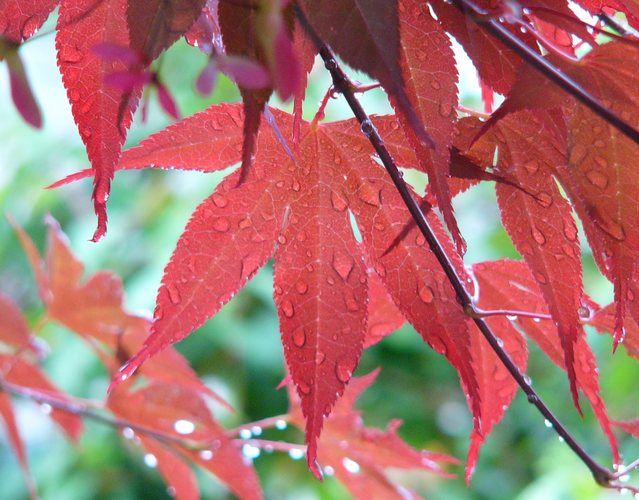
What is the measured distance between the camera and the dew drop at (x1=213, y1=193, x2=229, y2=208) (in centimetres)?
38

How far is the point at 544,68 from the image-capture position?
0.91 feet


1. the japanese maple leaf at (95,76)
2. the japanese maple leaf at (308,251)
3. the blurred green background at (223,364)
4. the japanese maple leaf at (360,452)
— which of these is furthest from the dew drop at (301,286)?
the blurred green background at (223,364)

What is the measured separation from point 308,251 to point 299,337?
0.05 meters

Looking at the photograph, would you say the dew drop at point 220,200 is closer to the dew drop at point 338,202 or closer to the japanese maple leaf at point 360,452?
the dew drop at point 338,202

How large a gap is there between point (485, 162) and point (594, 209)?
68 mm

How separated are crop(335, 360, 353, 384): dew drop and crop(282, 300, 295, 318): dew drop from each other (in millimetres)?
35

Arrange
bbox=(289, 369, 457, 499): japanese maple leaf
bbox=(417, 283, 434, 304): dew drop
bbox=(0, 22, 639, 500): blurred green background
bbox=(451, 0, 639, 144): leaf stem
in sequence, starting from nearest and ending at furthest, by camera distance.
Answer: bbox=(451, 0, 639, 144): leaf stem, bbox=(417, 283, 434, 304): dew drop, bbox=(289, 369, 457, 499): japanese maple leaf, bbox=(0, 22, 639, 500): blurred green background

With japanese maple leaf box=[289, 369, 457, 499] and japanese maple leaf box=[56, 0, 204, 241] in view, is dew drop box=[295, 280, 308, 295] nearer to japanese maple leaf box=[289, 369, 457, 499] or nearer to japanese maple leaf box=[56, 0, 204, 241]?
japanese maple leaf box=[56, 0, 204, 241]

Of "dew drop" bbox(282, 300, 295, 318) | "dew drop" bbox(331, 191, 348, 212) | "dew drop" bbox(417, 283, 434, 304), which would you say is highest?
"dew drop" bbox(331, 191, 348, 212)

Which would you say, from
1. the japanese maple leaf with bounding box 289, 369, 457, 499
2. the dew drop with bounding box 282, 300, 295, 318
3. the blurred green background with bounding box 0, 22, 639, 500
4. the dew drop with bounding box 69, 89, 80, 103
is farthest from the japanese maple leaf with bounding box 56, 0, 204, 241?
the blurred green background with bounding box 0, 22, 639, 500

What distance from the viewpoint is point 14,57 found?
0.83 feet

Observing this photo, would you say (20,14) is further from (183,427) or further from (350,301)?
(183,427)

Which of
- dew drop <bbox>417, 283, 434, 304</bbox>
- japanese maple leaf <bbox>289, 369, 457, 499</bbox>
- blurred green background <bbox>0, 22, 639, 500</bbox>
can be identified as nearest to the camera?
dew drop <bbox>417, 283, 434, 304</bbox>

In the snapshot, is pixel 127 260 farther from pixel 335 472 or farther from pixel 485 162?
pixel 485 162
